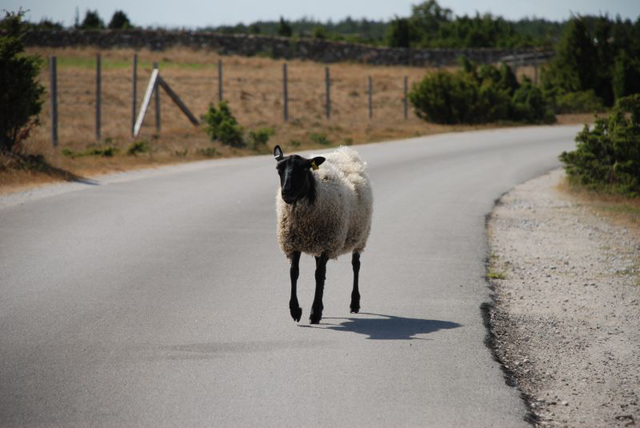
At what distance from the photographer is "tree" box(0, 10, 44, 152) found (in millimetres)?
19062

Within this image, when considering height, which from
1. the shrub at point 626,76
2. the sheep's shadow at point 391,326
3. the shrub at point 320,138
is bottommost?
the sheep's shadow at point 391,326

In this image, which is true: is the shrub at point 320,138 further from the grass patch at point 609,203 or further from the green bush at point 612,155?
the green bush at point 612,155

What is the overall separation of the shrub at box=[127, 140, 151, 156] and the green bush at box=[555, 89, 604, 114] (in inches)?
1056

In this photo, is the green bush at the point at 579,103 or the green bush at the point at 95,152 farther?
the green bush at the point at 579,103

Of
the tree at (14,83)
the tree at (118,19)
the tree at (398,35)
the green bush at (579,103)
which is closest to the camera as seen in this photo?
the tree at (14,83)

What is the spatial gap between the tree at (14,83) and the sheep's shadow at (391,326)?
44.0 feet

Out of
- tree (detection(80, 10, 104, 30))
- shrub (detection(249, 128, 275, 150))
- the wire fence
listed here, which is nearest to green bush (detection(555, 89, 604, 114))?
the wire fence

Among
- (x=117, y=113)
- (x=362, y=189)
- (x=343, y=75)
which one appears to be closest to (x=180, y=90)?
(x=117, y=113)

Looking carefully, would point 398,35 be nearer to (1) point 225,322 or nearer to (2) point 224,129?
(2) point 224,129

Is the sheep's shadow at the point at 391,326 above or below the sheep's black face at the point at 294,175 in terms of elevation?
below

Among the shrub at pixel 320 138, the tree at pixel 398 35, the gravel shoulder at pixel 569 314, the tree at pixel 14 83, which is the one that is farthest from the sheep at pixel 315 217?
the tree at pixel 398 35

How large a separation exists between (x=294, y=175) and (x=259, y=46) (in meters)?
59.2

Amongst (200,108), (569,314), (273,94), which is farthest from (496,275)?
(273,94)

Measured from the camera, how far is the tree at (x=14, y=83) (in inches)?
750
